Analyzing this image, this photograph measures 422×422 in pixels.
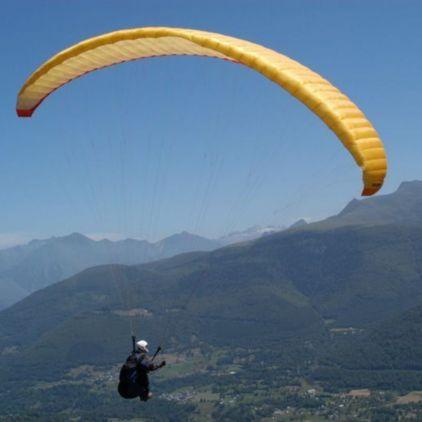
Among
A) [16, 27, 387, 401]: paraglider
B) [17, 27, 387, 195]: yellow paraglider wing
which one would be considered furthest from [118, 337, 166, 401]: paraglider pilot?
[17, 27, 387, 195]: yellow paraglider wing

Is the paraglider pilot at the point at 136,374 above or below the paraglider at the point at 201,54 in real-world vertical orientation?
below

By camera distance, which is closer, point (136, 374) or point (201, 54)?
point (201, 54)

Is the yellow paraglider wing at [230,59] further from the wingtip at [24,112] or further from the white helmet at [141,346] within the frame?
the white helmet at [141,346]

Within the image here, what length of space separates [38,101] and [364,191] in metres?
14.1

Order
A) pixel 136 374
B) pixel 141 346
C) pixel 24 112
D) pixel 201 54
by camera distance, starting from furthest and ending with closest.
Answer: pixel 24 112 < pixel 141 346 < pixel 136 374 < pixel 201 54

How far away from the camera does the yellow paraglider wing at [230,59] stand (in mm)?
13406

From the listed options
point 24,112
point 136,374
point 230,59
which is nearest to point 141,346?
point 136,374

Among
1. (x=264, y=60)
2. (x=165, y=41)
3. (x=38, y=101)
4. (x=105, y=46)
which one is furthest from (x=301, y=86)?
(x=38, y=101)

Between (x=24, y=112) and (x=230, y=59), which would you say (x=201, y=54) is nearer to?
(x=230, y=59)

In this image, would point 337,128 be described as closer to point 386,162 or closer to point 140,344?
point 386,162

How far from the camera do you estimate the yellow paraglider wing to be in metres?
13.4

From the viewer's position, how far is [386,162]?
13352mm

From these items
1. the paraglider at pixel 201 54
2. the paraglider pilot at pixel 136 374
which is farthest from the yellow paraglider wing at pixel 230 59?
the paraglider pilot at pixel 136 374

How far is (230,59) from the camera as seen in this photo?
17.0m
